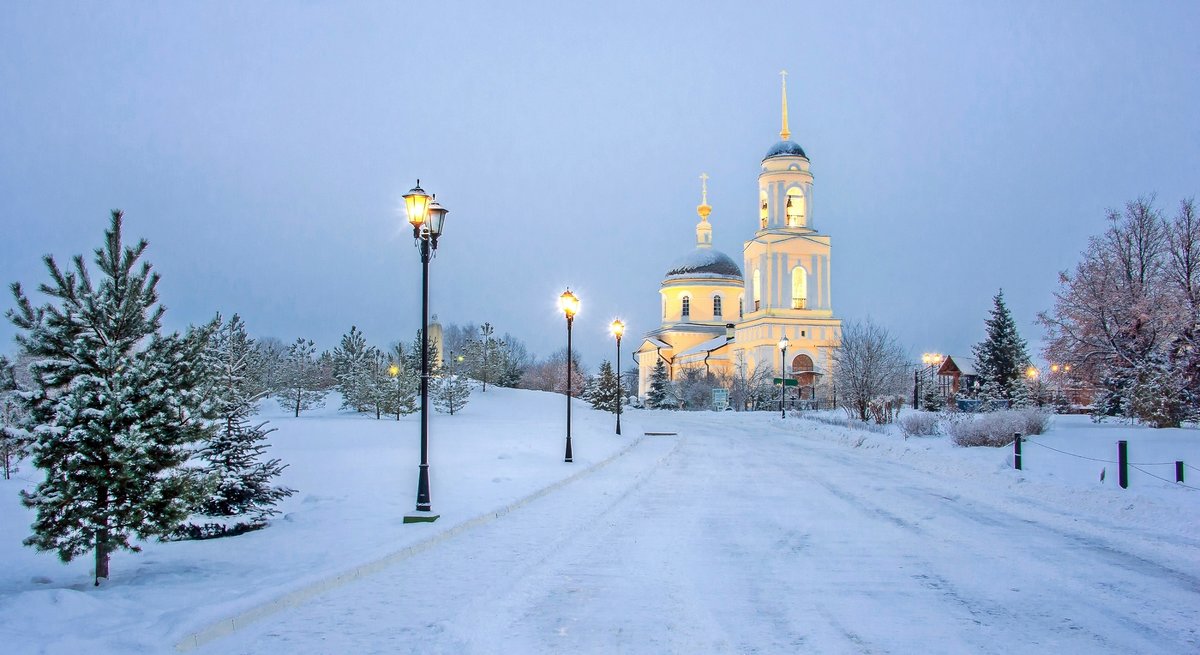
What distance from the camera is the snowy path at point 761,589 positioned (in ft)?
18.9

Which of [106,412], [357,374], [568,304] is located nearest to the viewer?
[106,412]

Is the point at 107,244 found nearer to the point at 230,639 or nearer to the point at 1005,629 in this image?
the point at 230,639

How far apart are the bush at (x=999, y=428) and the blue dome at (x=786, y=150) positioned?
5333 centimetres

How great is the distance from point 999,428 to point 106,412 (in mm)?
19728

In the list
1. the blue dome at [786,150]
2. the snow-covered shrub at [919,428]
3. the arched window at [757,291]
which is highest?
the blue dome at [786,150]

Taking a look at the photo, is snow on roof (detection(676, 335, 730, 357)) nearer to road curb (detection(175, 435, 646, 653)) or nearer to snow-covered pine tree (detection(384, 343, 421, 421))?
snow-covered pine tree (detection(384, 343, 421, 421))

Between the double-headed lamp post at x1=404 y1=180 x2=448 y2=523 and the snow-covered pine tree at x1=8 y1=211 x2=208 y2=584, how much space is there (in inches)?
152

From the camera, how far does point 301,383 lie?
44.0 meters

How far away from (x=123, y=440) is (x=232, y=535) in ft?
11.0

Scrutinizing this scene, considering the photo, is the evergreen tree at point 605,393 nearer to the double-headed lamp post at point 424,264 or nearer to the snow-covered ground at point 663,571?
the snow-covered ground at point 663,571

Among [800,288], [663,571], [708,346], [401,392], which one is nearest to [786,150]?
[800,288]

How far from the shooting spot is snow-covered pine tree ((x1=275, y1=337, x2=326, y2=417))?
4425cm

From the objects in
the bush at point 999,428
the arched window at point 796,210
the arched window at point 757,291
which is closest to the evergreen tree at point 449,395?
the bush at point 999,428

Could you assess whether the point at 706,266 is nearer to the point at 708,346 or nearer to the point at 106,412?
the point at 708,346
